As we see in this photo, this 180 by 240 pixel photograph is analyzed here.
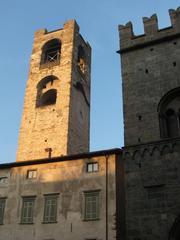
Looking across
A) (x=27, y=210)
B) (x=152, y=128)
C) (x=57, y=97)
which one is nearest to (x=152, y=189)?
(x=152, y=128)

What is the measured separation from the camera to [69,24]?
3822cm

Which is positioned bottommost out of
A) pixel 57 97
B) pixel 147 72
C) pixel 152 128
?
pixel 152 128

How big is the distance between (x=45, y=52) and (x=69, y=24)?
3.82 metres

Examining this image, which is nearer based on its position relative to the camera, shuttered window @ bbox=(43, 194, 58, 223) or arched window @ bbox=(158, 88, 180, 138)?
arched window @ bbox=(158, 88, 180, 138)

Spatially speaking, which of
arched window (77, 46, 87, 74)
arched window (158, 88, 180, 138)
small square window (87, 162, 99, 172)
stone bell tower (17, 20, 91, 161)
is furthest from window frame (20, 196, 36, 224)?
arched window (77, 46, 87, 74)

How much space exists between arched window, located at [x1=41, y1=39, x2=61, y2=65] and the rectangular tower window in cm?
2044

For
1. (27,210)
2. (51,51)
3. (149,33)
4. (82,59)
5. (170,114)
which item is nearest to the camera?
(170,114)

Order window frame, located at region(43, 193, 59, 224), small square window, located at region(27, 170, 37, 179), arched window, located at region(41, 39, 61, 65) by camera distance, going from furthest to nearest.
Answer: arched window, located at region(41, 39, 61, 65), small square window, located at region(27, 170, 37, 179), window frame, located at region(43, 193, 59, 224)

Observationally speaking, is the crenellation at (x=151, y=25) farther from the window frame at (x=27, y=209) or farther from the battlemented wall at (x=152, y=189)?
the window frame at (x=27, y=209)

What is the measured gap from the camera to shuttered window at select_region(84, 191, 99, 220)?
17697 mm

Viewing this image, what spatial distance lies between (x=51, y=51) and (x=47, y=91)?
6062 mm

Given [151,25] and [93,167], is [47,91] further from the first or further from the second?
[151,25]

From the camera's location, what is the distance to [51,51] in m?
38.8

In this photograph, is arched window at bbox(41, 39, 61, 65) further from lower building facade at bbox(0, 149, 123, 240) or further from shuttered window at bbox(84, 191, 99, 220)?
shuttered window at bbox(84, 191, 99, 220)
